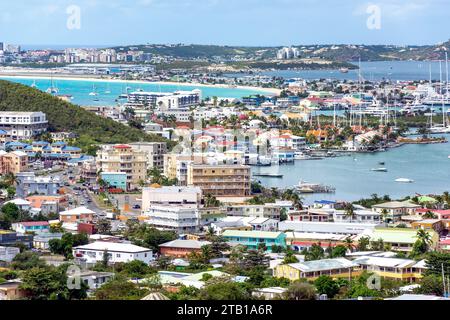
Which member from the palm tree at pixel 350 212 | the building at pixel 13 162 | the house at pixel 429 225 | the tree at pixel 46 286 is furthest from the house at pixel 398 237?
the building at pixel 13 162

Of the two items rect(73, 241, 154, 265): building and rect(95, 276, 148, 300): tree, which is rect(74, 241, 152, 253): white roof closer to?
rect(73, 241, 154, 265): building

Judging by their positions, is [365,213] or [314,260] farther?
[365,213]

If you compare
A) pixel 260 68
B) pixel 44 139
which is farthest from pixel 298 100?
pixel 260 68

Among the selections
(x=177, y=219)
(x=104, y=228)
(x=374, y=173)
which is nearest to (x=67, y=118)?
(x=374, y=173)

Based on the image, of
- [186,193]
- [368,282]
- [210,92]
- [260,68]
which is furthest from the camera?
[260,68]

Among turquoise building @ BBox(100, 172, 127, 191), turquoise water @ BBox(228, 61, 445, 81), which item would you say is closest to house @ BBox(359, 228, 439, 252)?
turquoise building @ BBox(100, 172, 127, 191)

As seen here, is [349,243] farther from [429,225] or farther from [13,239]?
[13,239]
